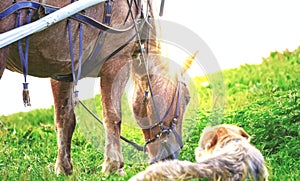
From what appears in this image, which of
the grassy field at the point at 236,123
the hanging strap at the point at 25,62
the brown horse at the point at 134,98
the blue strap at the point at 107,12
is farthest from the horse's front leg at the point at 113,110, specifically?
the hanging strap at the point at 25,62

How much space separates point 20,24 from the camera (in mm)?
5176

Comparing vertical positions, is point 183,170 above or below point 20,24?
below

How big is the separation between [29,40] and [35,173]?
5.28 ft

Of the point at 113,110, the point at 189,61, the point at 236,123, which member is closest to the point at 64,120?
the point at 113,110

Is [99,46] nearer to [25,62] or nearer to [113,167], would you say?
[25,62]

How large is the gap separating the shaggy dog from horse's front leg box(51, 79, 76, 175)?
159cm

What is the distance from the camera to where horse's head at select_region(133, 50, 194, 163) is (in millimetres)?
6707

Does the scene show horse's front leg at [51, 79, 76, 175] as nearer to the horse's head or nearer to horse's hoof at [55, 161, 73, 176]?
horse's hoof at [55, 161, 73, 176]

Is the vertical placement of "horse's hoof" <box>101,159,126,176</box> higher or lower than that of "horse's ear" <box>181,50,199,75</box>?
lower

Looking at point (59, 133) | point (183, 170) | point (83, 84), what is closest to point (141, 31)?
point (83, 84)

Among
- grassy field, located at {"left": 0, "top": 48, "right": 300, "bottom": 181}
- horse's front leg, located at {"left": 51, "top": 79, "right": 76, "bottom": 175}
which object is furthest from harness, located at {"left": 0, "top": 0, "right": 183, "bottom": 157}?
grassy field, located at {"left": 0, "top": 48, "right": 300, "bottom": 181}

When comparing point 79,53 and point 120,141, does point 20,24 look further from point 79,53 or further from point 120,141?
point 120,141

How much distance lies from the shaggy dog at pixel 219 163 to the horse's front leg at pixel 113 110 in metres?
0.96

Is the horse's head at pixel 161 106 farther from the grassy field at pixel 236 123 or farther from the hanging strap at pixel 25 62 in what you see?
the hanging strap at pixel 25 62
